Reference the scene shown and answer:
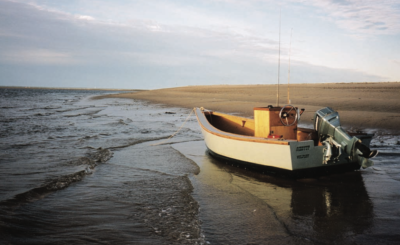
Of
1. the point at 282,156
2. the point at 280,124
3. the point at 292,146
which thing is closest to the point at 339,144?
the point at 292,146

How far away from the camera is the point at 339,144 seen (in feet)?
22.3

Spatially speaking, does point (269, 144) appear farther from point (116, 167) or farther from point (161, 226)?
point (116, 167)

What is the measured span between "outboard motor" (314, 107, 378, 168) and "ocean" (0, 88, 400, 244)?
640mm

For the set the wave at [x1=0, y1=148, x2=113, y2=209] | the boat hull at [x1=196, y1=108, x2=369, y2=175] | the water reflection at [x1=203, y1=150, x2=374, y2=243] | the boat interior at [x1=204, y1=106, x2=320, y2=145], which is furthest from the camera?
the boat interior at [x1=204, y1=106, x2=320, y2=145]

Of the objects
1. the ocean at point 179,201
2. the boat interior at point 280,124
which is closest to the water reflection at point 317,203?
the ocean at point 179,201

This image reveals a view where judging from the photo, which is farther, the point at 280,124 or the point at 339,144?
the point at 280,124

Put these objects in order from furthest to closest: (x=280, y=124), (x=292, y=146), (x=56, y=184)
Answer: (x=280, y=124) → (x=56, y=184) → (x=292, y=146)

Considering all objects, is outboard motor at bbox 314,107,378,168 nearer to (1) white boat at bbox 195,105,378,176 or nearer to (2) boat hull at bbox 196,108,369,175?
(1) white boat at bbox 195,105,378,176

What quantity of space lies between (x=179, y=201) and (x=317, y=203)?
2533 millimetres

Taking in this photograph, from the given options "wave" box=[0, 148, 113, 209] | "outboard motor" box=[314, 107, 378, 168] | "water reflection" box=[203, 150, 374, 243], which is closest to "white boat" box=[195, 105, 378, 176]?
"outboard motor" box=[314, 107, 378, 168]

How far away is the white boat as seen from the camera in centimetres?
662

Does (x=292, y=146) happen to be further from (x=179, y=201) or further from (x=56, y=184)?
(x=56, y=184)

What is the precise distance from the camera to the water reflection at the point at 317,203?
4.54 metres

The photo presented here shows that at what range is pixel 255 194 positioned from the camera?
6273 millimetres
